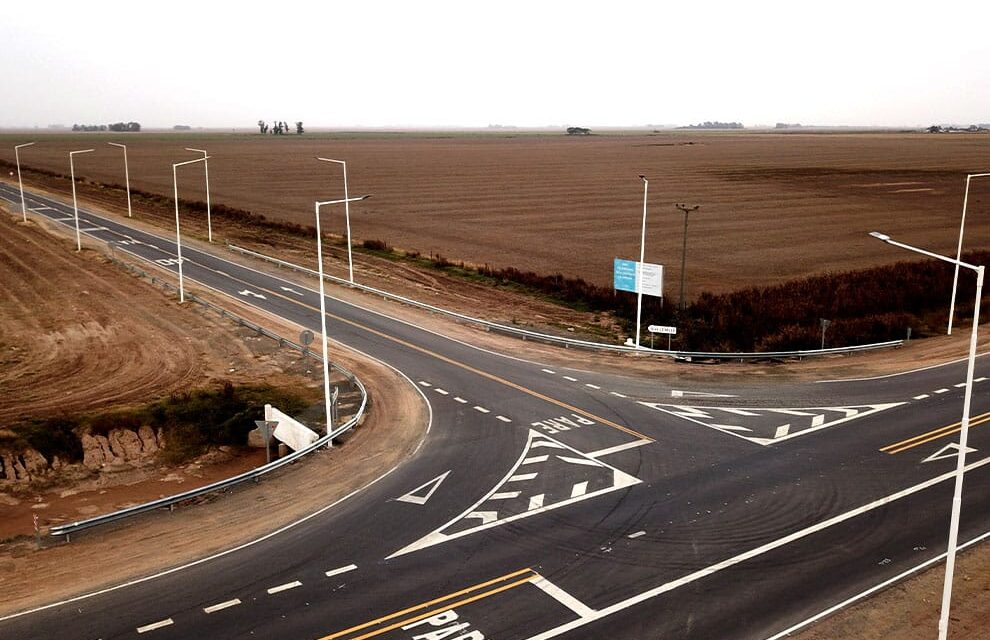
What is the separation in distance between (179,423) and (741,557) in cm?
2160

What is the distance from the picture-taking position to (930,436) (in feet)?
91.1

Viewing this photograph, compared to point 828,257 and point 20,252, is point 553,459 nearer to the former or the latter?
point 828,257

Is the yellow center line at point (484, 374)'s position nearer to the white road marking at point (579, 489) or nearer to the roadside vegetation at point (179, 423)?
the white road marking at point (579, 489)

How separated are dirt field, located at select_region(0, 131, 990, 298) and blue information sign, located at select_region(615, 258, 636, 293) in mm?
11365

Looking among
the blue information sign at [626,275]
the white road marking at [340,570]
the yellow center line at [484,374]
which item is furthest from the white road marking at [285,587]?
the blue information sign at [626,275]

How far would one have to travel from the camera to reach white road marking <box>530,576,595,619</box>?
17.3 metres

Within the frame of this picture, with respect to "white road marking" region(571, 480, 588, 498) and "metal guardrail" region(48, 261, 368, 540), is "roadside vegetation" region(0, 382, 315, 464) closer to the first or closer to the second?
"metal guardrail" region(48, 261, 368, 540)

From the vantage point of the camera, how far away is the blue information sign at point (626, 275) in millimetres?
41781

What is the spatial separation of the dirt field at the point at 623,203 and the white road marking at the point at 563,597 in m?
36.8

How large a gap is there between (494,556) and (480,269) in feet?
131

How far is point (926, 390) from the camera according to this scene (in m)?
32.8

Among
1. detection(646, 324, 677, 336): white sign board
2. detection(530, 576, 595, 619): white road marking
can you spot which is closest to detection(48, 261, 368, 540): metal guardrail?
detection(530, 576, 595, 619): white road marking

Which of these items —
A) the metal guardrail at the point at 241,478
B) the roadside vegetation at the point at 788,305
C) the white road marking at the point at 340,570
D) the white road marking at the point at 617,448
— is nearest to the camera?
the white road marking at the point at 340,570

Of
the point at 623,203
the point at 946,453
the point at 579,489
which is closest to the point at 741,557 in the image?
the point at 579,489
